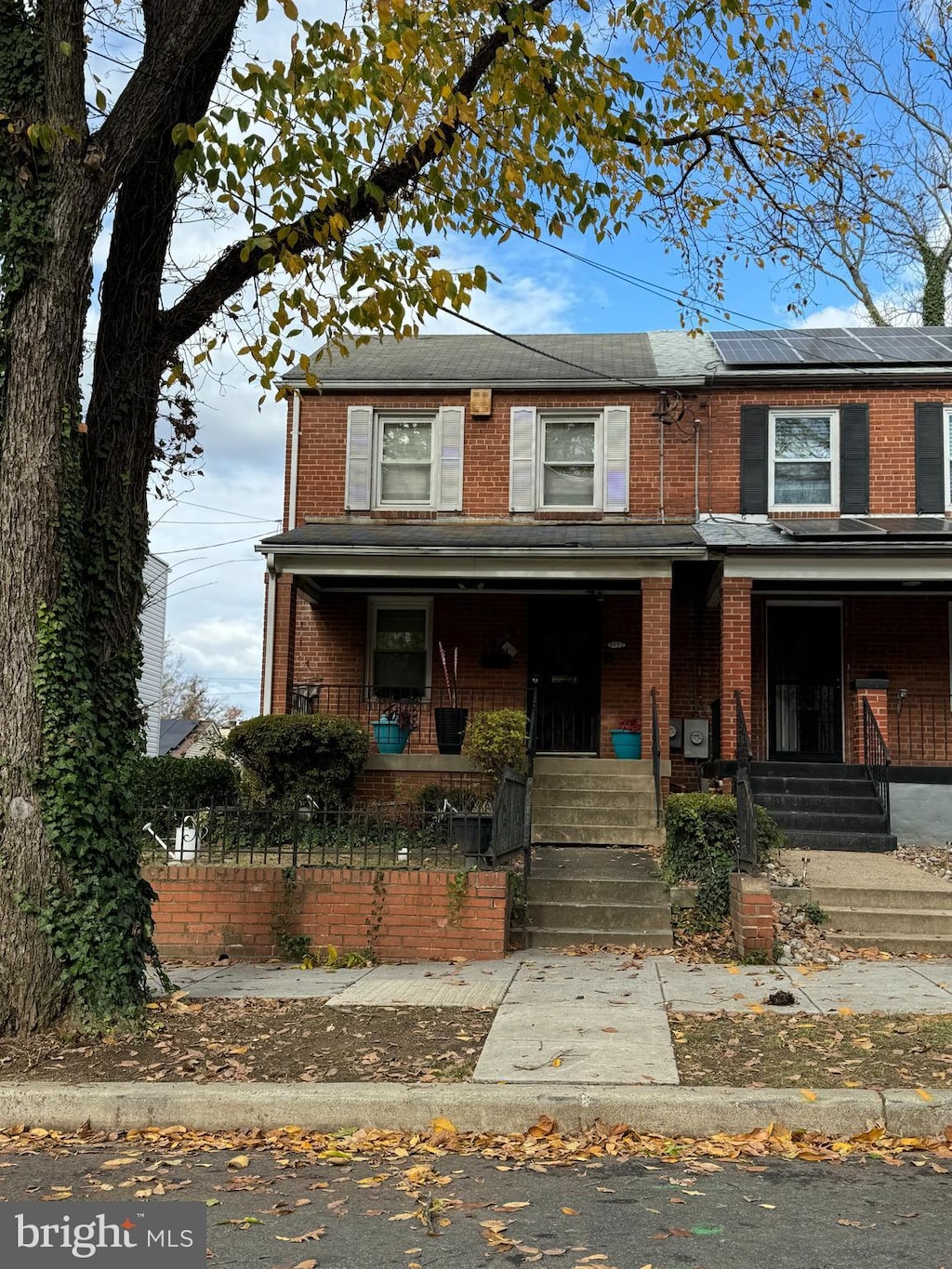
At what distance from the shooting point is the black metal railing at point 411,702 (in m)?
15.3

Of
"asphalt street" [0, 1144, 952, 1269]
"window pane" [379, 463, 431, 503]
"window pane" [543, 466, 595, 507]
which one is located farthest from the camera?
"window pane" [379, 463, 431, 503]

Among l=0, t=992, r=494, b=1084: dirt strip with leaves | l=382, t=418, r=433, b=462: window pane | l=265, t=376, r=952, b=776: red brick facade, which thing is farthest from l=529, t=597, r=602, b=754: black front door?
l=0, t=992, r=494, b=1084: dirt strip with leaves

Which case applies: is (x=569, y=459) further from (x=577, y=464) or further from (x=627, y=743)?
(x=627, y=743)

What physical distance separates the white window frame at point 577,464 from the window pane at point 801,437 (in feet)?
7.88

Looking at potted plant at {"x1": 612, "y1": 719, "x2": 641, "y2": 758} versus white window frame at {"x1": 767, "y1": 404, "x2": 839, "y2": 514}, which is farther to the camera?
white window frame at {"x1": 767, "y1": 404, "x2": 839, "y2": 514}

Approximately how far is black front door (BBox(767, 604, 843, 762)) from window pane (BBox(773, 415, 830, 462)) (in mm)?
2118

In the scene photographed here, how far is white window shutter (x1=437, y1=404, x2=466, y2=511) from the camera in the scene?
15992 millimetres

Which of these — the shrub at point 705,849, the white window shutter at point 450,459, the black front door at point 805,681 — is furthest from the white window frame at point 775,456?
the shrub at point 705,849

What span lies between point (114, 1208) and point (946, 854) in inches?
396

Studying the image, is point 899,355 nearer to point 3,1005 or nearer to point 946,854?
point 946,854

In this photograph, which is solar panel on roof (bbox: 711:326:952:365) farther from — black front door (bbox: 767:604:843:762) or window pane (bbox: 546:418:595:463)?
black front door (bbox: 767:604:843:762)

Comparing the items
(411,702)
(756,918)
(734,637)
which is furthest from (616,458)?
(756,918)

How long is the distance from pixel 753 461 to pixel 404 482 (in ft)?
16.0

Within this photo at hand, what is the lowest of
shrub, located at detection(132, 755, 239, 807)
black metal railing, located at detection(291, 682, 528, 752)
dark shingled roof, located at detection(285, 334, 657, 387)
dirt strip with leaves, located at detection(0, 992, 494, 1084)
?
dirt strip with leaves, located at detection(0, 992, 494, 1084)
